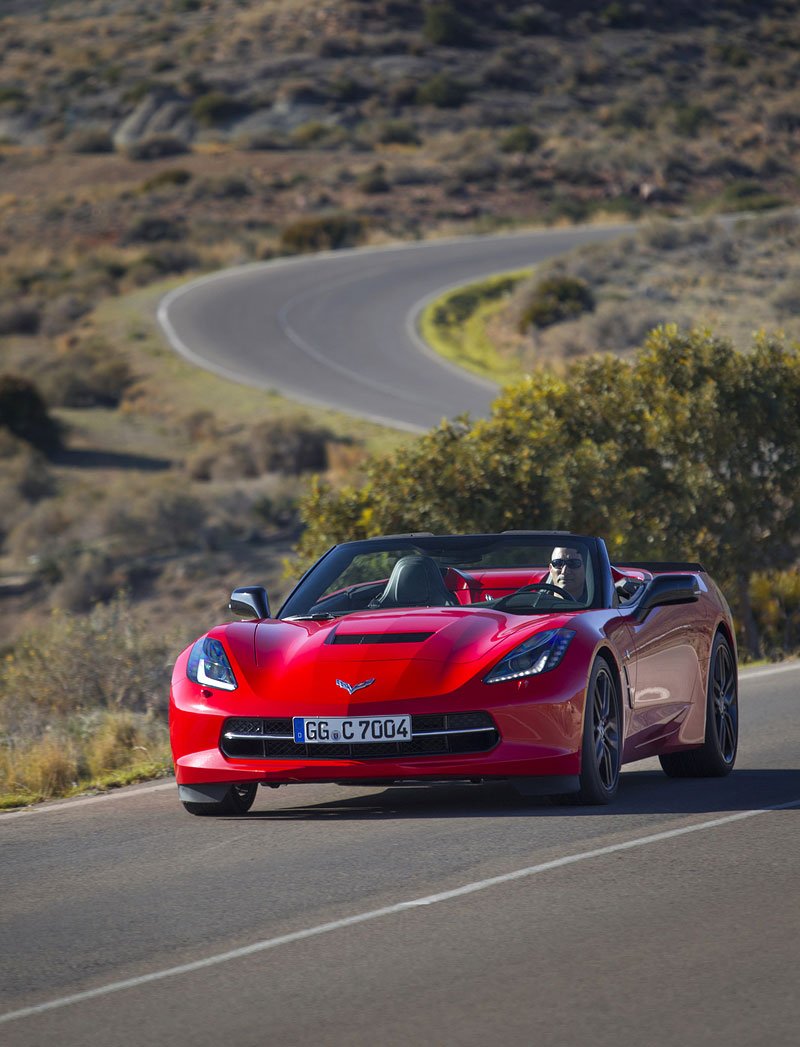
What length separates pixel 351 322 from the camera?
177 ft

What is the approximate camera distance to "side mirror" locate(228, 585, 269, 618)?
9594 millimetres

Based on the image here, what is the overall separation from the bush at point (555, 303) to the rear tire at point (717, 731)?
1529 inches

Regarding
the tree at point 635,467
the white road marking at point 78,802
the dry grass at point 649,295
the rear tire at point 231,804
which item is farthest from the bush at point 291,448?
the rear tire at point 231,804

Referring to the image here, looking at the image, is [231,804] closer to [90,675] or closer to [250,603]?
[250,603]

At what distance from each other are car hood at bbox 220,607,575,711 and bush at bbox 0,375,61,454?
31285 millimetres

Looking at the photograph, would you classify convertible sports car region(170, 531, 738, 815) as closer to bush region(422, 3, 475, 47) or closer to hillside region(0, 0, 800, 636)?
hillside region(0, 0, 800, 636)

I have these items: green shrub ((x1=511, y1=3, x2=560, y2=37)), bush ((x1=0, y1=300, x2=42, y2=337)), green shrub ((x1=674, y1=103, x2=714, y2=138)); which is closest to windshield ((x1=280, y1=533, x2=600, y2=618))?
bush ((x1=0, y1=300, x2=42, y2=337))

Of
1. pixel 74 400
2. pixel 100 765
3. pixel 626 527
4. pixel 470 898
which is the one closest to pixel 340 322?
pixel 74 400

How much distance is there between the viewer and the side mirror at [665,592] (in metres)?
9.83

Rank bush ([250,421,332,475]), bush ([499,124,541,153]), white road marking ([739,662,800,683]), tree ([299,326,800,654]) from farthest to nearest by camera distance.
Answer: bush ([499,124,541,153]), bush ([250,421,332,475]), tree ([299,326,800,654]), white road marking ([739,662,800,683])

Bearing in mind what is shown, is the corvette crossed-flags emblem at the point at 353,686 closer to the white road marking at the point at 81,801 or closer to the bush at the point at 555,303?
the white road marking at the point at 81,801

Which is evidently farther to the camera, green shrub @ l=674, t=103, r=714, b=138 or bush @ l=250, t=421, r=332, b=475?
green shrub @ l=674, t=103, r=714, b=138

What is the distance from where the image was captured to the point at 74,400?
45812 millimetres

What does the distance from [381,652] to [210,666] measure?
0.92m
